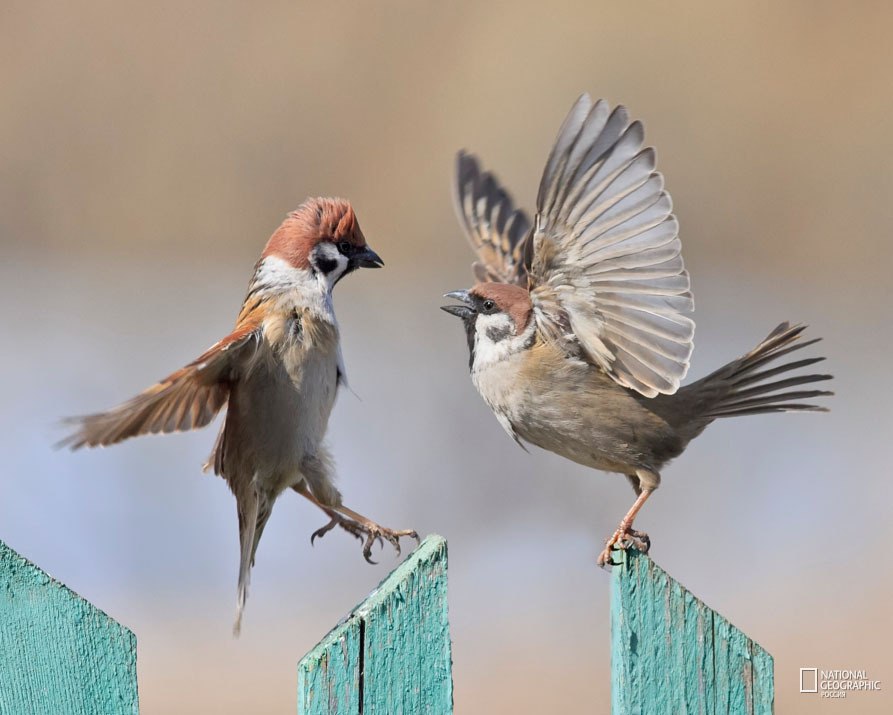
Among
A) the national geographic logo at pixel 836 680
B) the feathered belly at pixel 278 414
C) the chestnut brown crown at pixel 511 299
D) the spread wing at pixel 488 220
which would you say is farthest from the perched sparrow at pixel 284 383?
the national geographic logo at pixel 836 680

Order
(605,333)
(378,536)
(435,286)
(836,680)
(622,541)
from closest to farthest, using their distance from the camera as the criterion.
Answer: (622,541) < (378,536) < (605,333) < (836,680) < (435,286)

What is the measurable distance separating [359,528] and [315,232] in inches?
28.0

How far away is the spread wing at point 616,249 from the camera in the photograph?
2.93 m

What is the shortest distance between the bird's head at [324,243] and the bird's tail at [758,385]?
3.40 feet

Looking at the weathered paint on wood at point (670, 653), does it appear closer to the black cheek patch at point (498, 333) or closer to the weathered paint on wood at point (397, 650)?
the weathered paint on wood at point (397, 650)

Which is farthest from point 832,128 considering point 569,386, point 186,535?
point 569,386

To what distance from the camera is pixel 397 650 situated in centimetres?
192

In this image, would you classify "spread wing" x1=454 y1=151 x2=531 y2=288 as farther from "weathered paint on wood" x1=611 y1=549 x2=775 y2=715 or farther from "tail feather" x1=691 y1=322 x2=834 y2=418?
"weathered paint on wood" x1=611 y1=549 x2=775 y2=715

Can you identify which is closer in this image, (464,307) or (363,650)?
(363,650)

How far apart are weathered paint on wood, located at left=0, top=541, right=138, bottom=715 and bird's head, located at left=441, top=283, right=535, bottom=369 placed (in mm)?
1621

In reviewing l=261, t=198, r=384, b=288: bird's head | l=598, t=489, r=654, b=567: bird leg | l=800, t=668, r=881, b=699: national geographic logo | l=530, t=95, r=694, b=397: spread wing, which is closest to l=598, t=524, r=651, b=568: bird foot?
l=598, t=489, r=654, b=567: bird leg

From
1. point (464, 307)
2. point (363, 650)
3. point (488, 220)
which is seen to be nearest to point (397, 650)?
point (363, 650)

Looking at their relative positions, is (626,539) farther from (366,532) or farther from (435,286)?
(435,286)

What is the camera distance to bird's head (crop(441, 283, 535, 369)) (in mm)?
3326
